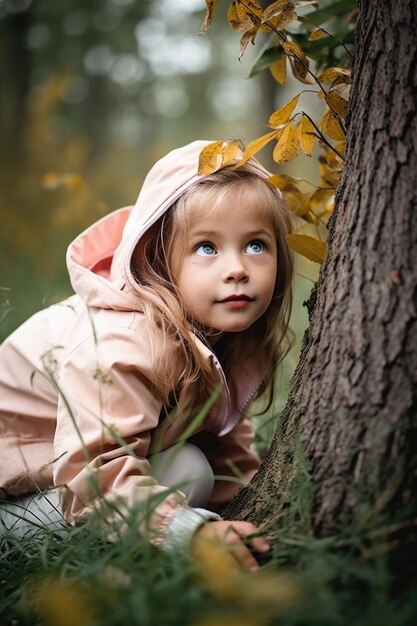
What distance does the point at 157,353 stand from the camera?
5.20 feet

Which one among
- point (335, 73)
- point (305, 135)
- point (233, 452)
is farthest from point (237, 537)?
point (335, 73)

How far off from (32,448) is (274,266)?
2.97 ft

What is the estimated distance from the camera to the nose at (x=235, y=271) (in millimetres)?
1630

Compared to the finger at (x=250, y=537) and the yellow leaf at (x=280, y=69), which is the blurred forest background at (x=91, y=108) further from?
the finger at (x=250, y=537)

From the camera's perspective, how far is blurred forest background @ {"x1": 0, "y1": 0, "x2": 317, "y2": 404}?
5.72 metres

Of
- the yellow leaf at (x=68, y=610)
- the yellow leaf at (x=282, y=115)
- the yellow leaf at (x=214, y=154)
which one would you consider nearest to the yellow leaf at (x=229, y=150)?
the yellow leaf at (x=214, y=154)

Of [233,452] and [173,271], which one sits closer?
[173,271]

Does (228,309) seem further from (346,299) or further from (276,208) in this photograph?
(346,299)

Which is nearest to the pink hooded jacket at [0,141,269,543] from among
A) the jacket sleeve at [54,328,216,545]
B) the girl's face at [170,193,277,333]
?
the jacket sleeve at [54,328,216,545]

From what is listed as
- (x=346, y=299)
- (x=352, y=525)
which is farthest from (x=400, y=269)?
(x=352, y=525)

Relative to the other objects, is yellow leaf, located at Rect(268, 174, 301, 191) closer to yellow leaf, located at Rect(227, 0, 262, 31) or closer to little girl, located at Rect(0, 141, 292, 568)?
little girl, located at Rect(0, 141, 292, 568)

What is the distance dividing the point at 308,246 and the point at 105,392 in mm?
609

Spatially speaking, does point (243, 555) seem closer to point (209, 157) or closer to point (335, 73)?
point (209, 157)

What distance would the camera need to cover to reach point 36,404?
6.20 feet
